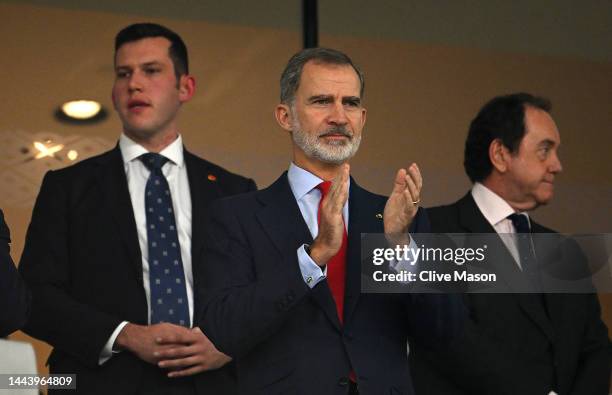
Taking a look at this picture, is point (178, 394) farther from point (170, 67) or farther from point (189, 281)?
point (170, 67)

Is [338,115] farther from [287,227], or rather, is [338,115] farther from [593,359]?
[593,359]

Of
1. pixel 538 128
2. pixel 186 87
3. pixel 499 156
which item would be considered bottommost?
pixel 499 156

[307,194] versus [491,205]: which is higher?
[491,205]

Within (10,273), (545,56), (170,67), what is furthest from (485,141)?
(10,273)

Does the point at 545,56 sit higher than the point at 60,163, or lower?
higher

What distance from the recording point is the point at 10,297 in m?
3.14

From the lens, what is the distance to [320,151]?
3449mm

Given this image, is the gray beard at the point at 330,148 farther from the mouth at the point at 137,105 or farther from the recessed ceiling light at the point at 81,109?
the recessed ceiling light at the point at 81,109

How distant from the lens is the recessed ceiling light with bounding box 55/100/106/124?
4551 millimetres

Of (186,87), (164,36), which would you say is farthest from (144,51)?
(186,87)

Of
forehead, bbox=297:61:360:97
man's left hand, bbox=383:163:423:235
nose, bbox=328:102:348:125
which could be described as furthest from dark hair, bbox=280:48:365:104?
man's left hand, bbox=383:163:423:235

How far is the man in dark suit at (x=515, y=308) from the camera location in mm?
4016

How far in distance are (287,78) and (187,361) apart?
0.93m

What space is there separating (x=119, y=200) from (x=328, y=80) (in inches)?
37.1
